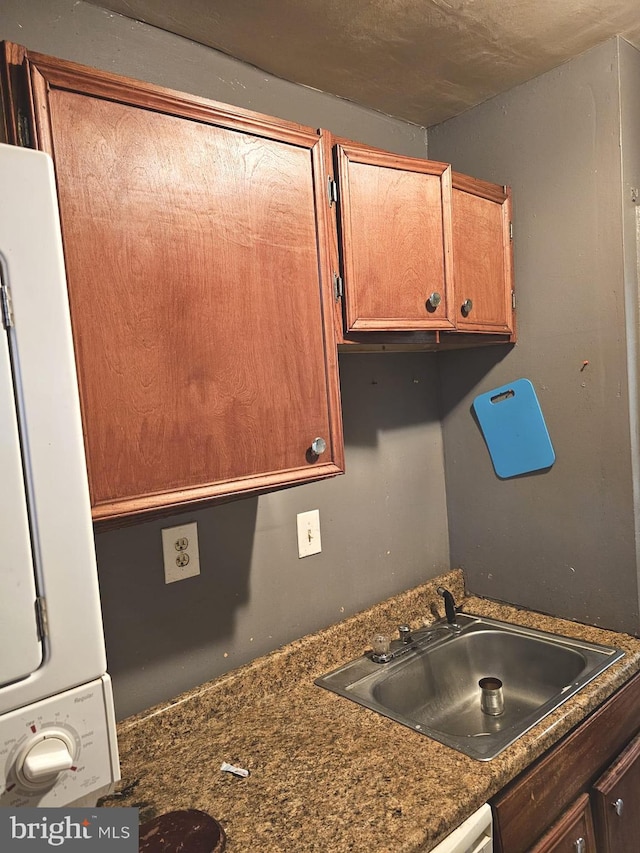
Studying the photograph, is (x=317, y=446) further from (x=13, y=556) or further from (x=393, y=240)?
(x=13, y=556)

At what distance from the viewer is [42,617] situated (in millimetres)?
675

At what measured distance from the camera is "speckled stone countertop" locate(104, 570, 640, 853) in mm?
1028

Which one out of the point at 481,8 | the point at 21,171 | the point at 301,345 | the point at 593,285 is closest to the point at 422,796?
the point at 301,345

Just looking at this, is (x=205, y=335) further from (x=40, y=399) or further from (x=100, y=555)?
(x=100, y=555)

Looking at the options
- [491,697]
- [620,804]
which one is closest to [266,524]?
[491,697]

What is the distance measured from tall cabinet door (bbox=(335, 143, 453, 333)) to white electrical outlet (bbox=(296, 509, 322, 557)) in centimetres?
57

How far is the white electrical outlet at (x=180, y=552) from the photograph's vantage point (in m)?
1.40

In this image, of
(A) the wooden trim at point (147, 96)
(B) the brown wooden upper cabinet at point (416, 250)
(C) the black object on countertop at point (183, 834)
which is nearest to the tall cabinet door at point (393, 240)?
(B) the brown wooden upper cabinet at point (416, 250)

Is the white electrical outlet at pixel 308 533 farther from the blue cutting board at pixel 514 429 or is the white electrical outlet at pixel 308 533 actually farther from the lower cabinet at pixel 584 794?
the lower cabinet at pixel 584 794

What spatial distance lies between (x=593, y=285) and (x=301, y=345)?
927 mm

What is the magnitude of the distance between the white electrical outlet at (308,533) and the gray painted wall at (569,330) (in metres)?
0.61

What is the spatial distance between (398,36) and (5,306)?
1.24 metres

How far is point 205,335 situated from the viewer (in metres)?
1.08

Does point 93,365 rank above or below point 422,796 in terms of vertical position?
above
